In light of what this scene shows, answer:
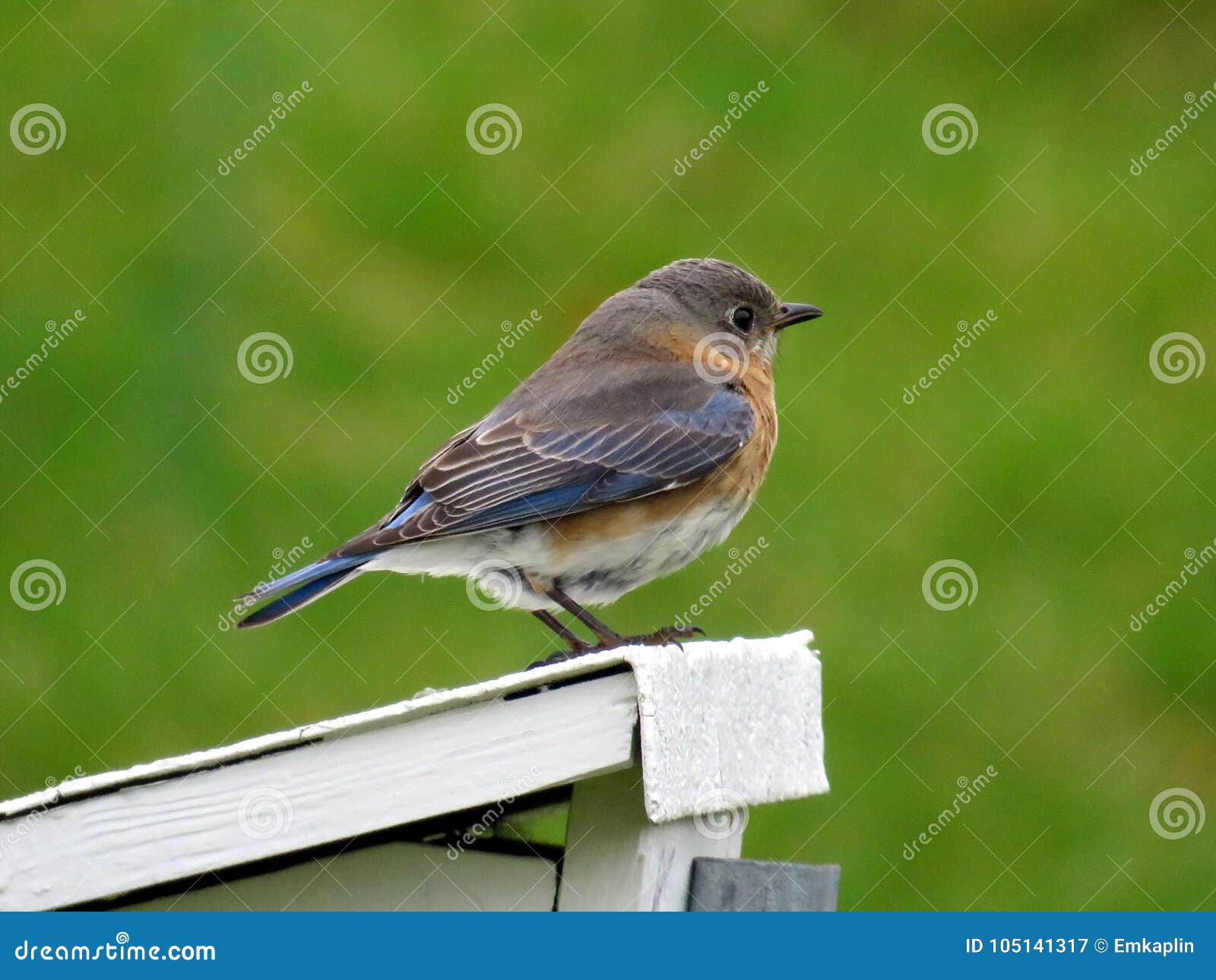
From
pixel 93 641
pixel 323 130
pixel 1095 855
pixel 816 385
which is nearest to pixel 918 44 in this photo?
pixel 816 385

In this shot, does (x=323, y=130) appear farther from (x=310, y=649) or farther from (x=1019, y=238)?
(x=1019, y=238)

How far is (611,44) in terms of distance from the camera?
426 inches

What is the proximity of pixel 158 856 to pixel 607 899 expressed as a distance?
3.14ft
